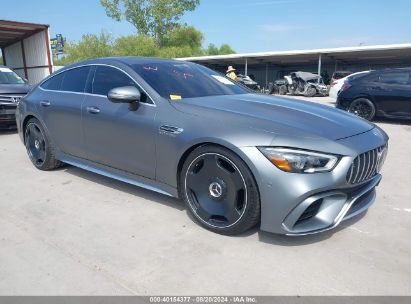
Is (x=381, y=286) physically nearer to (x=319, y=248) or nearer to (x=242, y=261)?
(x=319, y=248)

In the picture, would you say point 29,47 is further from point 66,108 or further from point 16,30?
point 66,108

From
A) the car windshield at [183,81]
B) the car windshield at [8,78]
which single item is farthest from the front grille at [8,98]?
the car windshield at [183,81]

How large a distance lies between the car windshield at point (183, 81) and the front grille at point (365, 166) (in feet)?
5.04

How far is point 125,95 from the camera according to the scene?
3.22 meters

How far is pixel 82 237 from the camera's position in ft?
9.66

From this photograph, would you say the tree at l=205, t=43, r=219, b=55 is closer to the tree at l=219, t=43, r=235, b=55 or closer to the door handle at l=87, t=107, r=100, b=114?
the tree at l=219, t=43, r=235, b=55

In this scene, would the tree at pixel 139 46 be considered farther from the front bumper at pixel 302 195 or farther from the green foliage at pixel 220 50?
the front bumper at pixel 302 195

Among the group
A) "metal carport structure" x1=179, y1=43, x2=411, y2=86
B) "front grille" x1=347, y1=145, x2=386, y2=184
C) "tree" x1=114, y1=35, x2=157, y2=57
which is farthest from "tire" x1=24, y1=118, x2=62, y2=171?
"tree" x1=114, y1=35, x2=157, y2=57

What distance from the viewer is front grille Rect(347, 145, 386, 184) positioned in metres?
2.60

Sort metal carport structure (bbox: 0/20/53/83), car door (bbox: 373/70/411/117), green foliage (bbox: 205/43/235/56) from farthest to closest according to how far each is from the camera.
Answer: green foliage (bbox: 205/43/235/56) → metal carport structure (bbox: 0/20/53/83) → car door (bbox: 373/70/411/117)

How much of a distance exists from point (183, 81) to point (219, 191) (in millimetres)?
1316

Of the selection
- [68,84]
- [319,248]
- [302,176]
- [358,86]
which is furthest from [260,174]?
[358,86]

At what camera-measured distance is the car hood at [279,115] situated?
269cm

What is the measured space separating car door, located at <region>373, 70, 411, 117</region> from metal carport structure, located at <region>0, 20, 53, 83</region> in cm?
1706
